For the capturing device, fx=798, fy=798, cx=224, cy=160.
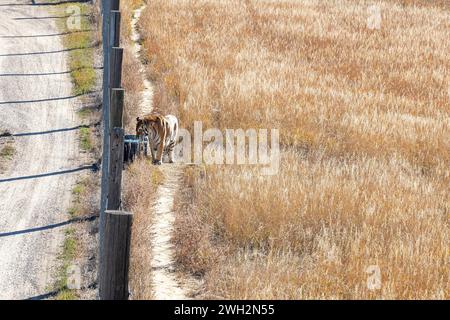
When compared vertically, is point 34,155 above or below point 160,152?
below

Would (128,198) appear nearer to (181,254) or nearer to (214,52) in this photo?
(181,254)

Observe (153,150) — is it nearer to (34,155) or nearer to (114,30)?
(114,30)

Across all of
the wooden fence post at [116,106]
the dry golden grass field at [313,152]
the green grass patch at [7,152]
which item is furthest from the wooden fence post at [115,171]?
the green grass patch at [7,152]

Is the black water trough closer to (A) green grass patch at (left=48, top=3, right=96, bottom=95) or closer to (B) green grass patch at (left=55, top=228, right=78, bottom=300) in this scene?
(B) green grass patch at (left=55, top=228, right=78, bottom=300)

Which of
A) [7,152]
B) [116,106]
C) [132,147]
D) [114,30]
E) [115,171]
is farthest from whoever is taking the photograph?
[7,152]

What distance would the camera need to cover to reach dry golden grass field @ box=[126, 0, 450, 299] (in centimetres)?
781

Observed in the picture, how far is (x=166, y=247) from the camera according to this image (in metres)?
8.98

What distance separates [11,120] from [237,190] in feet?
20.6

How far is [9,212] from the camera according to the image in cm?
1045

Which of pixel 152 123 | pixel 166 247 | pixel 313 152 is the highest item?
pixel 152 123

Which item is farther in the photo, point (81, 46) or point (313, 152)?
point (81, 46)

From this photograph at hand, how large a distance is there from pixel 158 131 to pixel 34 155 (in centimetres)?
246

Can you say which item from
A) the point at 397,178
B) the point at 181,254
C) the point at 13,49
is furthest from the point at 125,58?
the point at 181,254

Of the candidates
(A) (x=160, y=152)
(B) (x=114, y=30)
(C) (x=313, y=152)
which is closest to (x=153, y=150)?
(A) (x=160, y=152)
